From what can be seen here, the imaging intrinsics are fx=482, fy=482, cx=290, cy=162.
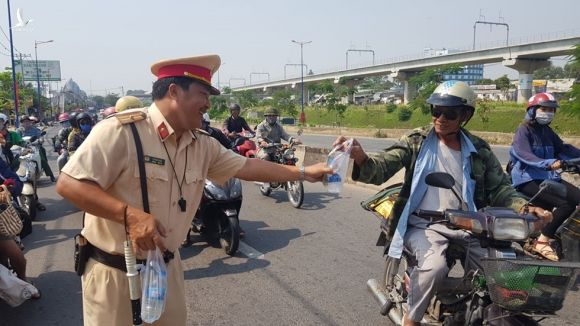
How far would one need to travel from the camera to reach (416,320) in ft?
9.61

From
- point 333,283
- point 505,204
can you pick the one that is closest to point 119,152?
point 505,204

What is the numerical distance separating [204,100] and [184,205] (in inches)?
19.7

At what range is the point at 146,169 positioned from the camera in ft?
6.84

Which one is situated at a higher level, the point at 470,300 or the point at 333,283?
the point at 470,300

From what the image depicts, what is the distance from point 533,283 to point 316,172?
4.00ft

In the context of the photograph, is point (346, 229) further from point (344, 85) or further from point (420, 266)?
point (344, 85)

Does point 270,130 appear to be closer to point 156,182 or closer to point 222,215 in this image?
point 222,215

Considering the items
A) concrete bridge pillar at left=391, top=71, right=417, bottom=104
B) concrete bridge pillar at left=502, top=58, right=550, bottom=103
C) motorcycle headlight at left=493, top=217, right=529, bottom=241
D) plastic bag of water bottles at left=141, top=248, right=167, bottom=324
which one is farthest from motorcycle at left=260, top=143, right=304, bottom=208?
concrete bridge pillar at left=391, top=71, right=417, bottom=104

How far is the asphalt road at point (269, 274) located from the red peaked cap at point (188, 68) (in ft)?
7.74

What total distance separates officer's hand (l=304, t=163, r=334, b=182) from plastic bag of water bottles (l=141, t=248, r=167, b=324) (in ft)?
3.36

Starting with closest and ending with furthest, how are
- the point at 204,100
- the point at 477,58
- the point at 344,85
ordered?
the point at 204,100, the point at 477,58, the point at 344,85

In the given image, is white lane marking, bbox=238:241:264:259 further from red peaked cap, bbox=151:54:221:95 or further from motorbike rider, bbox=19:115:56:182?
motorbike rider, bbox=19:115:56:182

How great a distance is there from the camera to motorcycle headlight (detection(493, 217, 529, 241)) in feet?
7.83

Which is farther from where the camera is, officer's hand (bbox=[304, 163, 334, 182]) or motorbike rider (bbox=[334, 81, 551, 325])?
motorbike rider (bbox=[334, 81, 551, 325])
